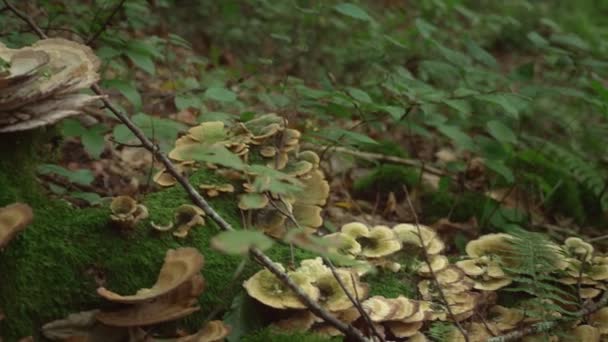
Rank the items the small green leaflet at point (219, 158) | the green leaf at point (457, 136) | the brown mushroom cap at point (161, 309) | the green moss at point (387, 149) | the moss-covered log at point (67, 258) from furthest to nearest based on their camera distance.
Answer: the green moss at point (387, 149) → the green leaf at point (457, 136) → the moss-covered log at point (67, 258) → the brown mushroom cap at point (161, 309) → the small green leaflet at point (219, 158)

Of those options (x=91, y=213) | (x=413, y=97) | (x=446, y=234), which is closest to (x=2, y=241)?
(x=91, y=213)

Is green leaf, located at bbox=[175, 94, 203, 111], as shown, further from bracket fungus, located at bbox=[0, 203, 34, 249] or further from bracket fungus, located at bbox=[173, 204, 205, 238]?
bracket fungus, located at bbox=[0, 203, 34, 249]

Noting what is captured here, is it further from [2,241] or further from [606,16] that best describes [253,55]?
[606,16]

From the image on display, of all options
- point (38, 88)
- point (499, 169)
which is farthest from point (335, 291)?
point (499, 169)

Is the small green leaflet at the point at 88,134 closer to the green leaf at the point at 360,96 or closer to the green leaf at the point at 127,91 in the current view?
the green leaf at the point at 127,91

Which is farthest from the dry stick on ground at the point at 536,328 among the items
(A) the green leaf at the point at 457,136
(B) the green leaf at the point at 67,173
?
(B) the green leaf at the point at 67,173

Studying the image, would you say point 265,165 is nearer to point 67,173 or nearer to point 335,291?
point 335,291

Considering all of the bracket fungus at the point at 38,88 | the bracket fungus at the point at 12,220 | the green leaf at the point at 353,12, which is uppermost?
the green leaf at the point at 353,12
